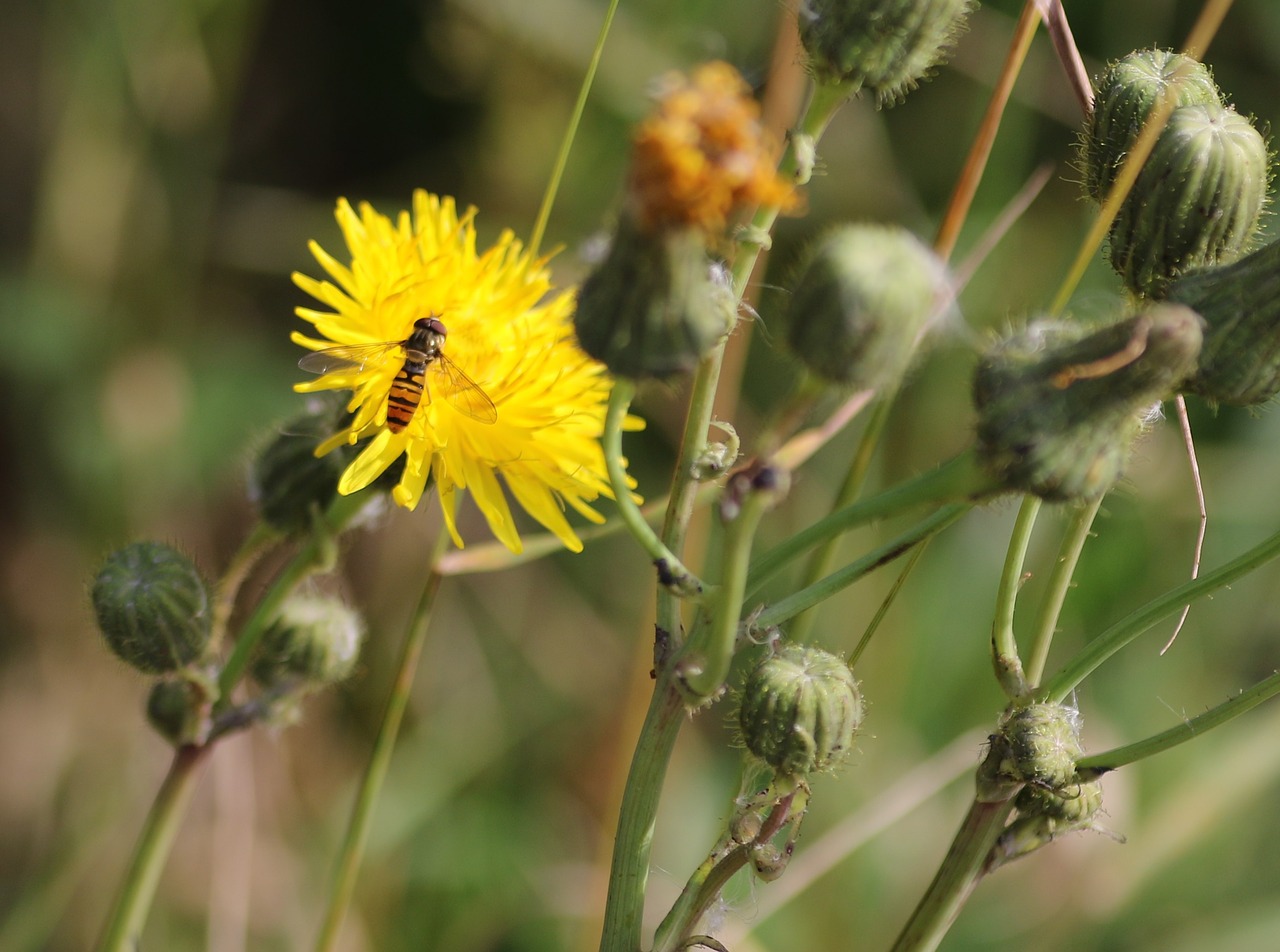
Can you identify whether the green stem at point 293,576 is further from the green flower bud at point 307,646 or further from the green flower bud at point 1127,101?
the green flower bud at point 1127,101

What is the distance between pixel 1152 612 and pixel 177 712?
5.38ft

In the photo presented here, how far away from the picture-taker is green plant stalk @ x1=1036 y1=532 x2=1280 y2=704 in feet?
5.67

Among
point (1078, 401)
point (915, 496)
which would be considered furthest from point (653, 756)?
point (1078, 401)

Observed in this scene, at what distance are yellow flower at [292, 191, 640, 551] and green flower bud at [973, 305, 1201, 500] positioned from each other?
711 mm

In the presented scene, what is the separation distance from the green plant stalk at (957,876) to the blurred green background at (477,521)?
2013 millimetres

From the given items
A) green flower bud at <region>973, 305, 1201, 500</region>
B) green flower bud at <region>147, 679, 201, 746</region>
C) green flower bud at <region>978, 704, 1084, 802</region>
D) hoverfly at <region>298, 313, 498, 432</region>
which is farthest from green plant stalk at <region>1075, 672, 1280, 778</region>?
green flower bud at <region>147, 679, 201, 746</region>

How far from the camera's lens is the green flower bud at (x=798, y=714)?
174 cm

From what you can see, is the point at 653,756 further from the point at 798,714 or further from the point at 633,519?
the point at 633,519

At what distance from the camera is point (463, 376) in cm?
246

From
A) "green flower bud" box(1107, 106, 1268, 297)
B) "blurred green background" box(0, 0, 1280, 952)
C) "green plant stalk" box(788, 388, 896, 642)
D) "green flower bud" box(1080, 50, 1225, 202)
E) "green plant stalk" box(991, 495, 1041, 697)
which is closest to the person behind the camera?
"green plant stalk" box(991, 495, 1041, 697)

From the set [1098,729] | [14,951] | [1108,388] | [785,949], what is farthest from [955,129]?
[14,951]

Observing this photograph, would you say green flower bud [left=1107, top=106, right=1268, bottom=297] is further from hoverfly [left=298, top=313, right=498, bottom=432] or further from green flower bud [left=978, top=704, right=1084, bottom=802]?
hoverfly [left=298, top=313, right=498, bottom=432]

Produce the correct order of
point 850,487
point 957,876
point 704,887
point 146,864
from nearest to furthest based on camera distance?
1. point 704,887
2. point 957,876
3. point 146,864
4. point 850,487

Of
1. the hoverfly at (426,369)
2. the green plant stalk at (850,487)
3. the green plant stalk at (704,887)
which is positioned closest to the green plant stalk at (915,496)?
the green plant stalk at (704,887)
